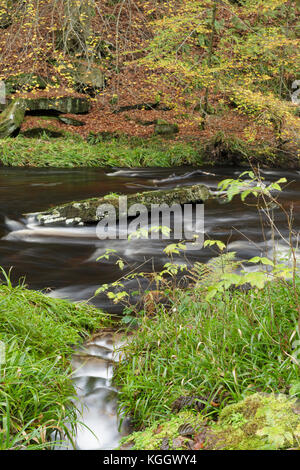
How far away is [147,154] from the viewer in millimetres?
14875

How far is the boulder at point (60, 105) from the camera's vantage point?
1669cm

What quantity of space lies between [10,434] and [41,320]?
140 centimetres

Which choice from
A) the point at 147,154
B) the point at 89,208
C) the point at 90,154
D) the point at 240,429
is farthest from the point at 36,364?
the point at 147,154

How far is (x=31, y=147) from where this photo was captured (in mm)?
14727

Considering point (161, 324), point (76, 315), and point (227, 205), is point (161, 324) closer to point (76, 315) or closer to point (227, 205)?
point (76, 315)

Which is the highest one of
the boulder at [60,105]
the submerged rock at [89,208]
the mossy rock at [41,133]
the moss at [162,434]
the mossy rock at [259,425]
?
the boulder at [60,105]

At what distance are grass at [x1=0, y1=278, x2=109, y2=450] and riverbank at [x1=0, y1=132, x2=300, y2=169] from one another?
10519 millimetres

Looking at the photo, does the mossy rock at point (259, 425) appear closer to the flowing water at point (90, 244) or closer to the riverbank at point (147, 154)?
the flowing water at point (90, 244)

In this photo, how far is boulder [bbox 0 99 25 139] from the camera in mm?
15312

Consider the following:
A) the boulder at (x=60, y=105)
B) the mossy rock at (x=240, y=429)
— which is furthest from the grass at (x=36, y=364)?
the boulder at (x=60, y=105)

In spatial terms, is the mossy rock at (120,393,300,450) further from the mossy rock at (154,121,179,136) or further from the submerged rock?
the mossy rock at (154,121,179,136)

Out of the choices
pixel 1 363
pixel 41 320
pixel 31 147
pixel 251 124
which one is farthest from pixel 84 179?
pixel 1 363

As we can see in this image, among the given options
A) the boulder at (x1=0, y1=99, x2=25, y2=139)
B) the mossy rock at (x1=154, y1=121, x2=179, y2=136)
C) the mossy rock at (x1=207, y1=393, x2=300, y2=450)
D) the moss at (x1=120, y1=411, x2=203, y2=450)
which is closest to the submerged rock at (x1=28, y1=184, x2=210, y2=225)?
the moss at (x1=120, y1=411, x2=203, y2=450)

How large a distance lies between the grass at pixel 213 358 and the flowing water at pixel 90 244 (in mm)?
243
